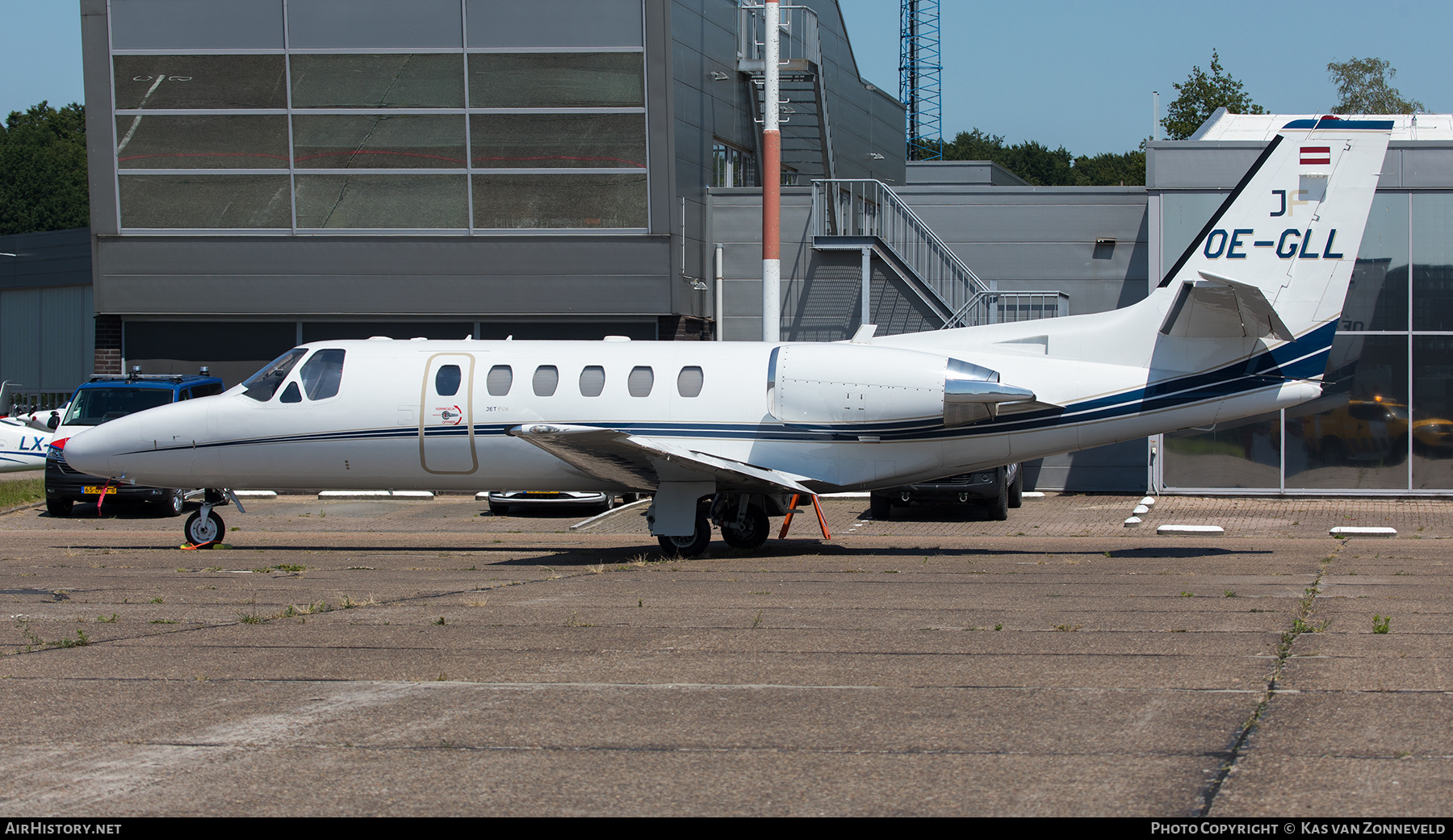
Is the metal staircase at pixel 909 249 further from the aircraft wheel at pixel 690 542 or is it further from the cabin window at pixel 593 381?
the aircraft wheel at pixel 690 542

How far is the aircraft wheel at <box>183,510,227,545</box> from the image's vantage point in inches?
687

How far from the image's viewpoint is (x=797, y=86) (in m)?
32.1

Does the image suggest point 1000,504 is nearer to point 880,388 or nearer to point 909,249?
point 880,388

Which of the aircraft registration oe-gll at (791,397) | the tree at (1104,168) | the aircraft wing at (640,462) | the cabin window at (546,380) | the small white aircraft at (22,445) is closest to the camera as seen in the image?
the aircraft wing at (640,462)

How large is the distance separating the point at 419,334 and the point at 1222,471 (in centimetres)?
1764

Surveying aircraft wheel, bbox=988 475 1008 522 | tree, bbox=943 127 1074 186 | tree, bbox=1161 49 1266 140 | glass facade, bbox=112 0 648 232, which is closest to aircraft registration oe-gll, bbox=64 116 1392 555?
aircraft wheel, bbox=988 475 1008 522

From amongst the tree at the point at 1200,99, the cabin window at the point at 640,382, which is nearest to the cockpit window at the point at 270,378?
the cabin window at the point at 640,382

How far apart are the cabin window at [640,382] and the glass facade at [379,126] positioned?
11.4 meters

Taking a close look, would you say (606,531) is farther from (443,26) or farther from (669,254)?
(443,26)

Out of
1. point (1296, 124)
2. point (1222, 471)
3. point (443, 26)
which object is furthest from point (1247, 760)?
point (443, 26)

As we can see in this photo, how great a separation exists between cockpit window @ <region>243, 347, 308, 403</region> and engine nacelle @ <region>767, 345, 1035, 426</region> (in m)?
6.53

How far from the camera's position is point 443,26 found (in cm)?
2720

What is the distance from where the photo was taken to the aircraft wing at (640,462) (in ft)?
49.5

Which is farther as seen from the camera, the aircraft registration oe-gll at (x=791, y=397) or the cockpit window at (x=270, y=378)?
the cockpit window at (x=270, y=378)
